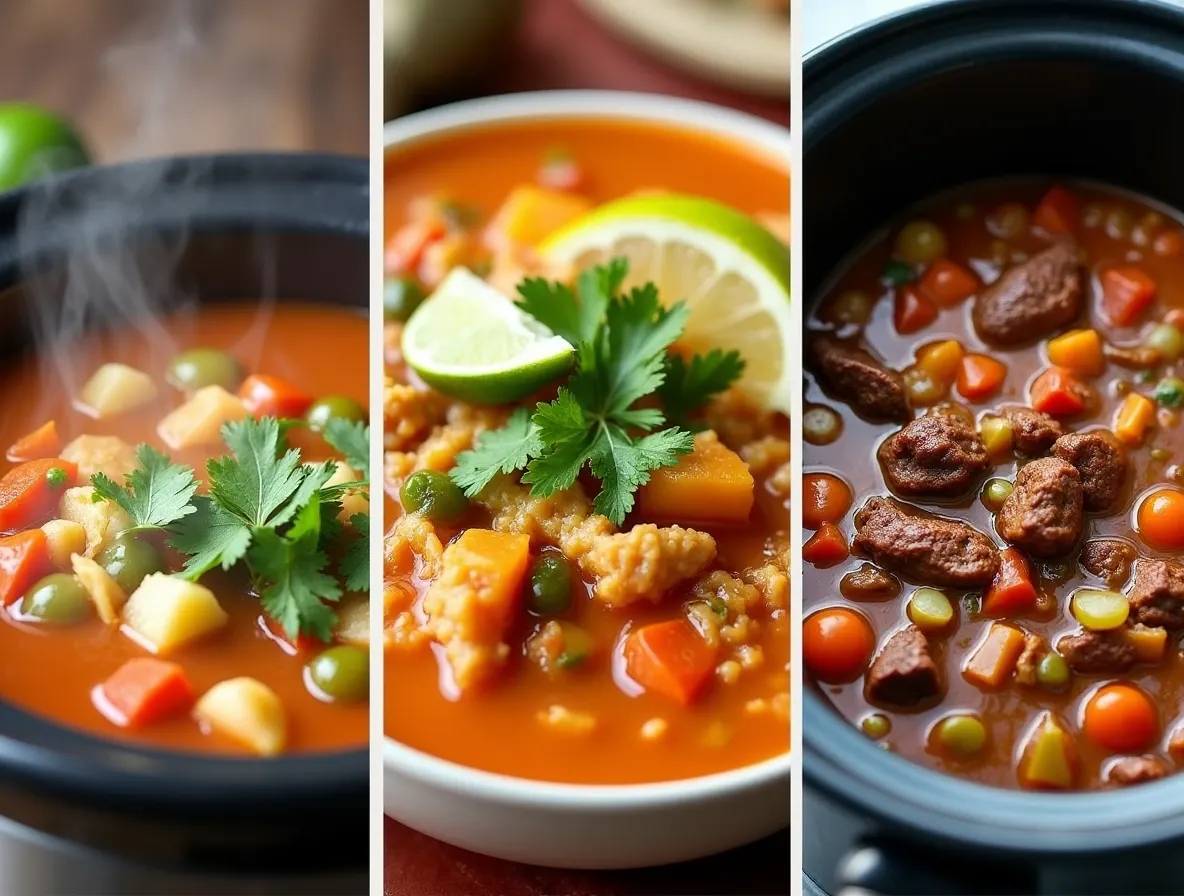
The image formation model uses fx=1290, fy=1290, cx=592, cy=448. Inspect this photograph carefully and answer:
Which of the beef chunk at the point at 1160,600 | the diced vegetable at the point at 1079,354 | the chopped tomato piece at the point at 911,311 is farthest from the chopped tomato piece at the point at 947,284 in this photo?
the beef chunk at the point at 1160,600

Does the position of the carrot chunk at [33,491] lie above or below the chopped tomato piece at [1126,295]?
below

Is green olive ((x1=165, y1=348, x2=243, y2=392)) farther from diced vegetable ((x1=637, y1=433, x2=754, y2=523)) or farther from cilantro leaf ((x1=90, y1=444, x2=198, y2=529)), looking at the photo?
diced vegetable ((x1=637, y1=433, x2=754, y2=523))

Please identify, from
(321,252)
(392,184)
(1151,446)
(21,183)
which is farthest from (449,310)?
(1151,446)

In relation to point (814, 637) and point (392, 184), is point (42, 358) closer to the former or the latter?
point (392, 184)

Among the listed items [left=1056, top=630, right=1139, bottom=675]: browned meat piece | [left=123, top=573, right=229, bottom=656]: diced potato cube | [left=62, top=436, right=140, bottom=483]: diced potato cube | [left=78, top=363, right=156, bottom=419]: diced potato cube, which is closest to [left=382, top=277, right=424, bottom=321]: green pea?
[left=78, top=363, right=156, bottom=419]: diced potato cube

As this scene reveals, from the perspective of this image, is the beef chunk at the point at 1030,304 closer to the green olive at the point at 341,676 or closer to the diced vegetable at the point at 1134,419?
the diced vegetable at the point at 1134,419

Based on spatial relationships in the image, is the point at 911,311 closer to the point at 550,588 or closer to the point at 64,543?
the point at 550,588

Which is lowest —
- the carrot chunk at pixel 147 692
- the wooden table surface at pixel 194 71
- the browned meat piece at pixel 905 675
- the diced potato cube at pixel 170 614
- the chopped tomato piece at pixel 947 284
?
the carrot chunk at pixel 147 692
